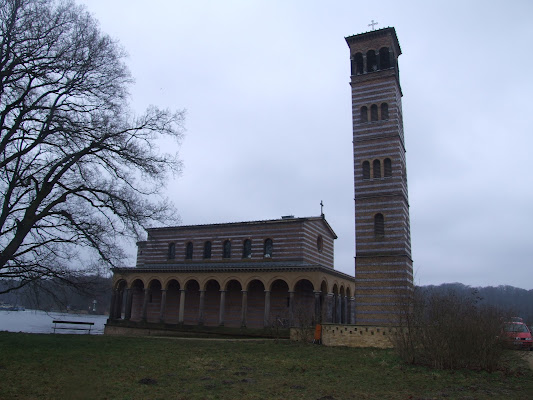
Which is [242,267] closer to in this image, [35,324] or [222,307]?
[222,307]

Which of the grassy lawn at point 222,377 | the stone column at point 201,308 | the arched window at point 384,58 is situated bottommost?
the grassy lawn at point 222,377

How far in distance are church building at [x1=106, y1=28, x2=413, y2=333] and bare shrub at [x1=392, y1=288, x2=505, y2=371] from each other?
6695mm

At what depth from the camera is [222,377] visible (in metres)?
12.3

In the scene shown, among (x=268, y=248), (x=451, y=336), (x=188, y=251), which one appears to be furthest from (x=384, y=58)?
(x=188, y=251)

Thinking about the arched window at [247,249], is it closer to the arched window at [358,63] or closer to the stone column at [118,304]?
the stone column at [118,304]

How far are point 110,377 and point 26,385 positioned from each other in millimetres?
2107

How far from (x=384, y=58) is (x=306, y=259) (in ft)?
56.1

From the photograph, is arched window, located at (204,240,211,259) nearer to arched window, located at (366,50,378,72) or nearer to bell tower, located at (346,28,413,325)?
bell tower, located at (346,28,413,325)

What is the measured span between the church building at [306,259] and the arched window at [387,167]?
0.21ft

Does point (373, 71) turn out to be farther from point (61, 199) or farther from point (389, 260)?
point (61, 199)

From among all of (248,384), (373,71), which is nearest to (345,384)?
(248,384)

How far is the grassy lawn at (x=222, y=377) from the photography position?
9969mm

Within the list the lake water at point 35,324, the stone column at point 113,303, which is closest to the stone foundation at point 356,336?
the lake water at point 35,324

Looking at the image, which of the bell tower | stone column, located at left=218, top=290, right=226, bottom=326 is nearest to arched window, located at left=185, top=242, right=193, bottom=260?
stone column, located at left=218, top=290, right=226, bottom=326
